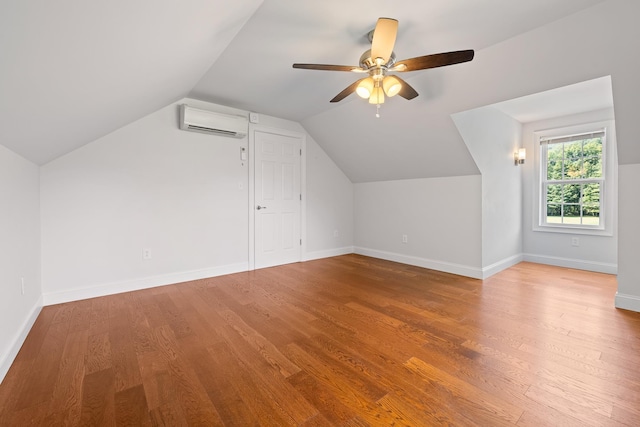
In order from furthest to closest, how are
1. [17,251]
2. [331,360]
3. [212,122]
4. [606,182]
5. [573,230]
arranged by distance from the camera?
[573,230]
[606,182]
[212,122]
[17,251]
[331,360]

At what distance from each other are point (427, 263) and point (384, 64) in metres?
3.14

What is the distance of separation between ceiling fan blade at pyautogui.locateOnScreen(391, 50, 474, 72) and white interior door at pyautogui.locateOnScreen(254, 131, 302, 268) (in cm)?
267

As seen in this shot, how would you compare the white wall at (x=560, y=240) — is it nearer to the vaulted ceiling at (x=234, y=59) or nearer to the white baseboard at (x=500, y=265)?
the white baseboard at (x=500, y=265)

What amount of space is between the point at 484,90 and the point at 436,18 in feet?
3.62

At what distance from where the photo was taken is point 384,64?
2104mm

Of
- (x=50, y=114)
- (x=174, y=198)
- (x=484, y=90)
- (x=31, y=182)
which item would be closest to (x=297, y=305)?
(x=174, y=198)

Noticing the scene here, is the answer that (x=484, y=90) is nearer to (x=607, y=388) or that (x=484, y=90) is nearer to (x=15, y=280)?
(x=607, y=388)

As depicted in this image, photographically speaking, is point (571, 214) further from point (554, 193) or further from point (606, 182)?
point (606, 182)

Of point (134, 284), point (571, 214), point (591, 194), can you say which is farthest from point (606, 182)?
point (134, 284)

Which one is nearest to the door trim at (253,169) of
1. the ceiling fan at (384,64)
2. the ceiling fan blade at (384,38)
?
the ceiling fan at (384,64)

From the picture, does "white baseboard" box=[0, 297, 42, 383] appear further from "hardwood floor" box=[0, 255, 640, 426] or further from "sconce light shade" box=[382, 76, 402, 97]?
"sconce light shade" box=[382, 76, 402, 97]

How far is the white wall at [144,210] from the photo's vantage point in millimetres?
2896

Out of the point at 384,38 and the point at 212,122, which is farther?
the point at 212,122

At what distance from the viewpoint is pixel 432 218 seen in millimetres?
4266
